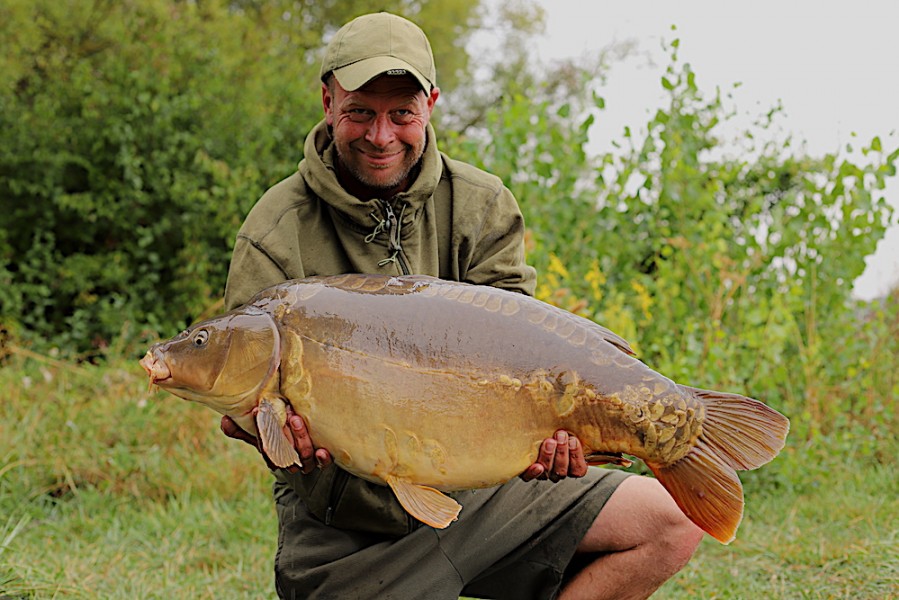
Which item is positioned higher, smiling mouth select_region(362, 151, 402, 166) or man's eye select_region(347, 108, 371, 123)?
man's eye select_region(347, 108, 371, 123)

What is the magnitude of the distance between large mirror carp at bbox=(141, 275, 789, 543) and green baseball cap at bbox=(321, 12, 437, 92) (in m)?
0.62

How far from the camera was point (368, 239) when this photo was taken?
2.62m

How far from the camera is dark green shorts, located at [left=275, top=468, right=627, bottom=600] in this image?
2.50 metres

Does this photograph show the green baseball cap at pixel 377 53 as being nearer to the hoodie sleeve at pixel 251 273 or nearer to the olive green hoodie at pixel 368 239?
the olive green hoodie at pixel 368 239

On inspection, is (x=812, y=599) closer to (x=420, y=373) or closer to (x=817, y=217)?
(x=420, y=373)

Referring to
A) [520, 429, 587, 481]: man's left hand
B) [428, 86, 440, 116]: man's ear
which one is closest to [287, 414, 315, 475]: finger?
[520, 429, 587, 481]: man's left hand

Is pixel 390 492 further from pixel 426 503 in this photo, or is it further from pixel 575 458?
pixel 575 458

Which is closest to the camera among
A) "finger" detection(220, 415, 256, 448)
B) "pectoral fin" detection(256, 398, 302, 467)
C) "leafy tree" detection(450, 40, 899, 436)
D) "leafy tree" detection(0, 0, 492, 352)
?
"pectoral fin" detection(256, 398, 302, 467)

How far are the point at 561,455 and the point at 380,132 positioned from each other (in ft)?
3.12

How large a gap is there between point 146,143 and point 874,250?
191 inches

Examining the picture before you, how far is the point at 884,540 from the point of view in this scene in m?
3.39

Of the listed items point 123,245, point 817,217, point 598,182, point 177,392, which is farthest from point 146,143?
point 177,392

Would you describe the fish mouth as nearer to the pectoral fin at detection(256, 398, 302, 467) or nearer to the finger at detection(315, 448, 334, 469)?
the pectoral fin at detection(256, 398, 302, 467)

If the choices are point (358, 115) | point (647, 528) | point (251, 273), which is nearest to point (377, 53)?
point (358, 115)
